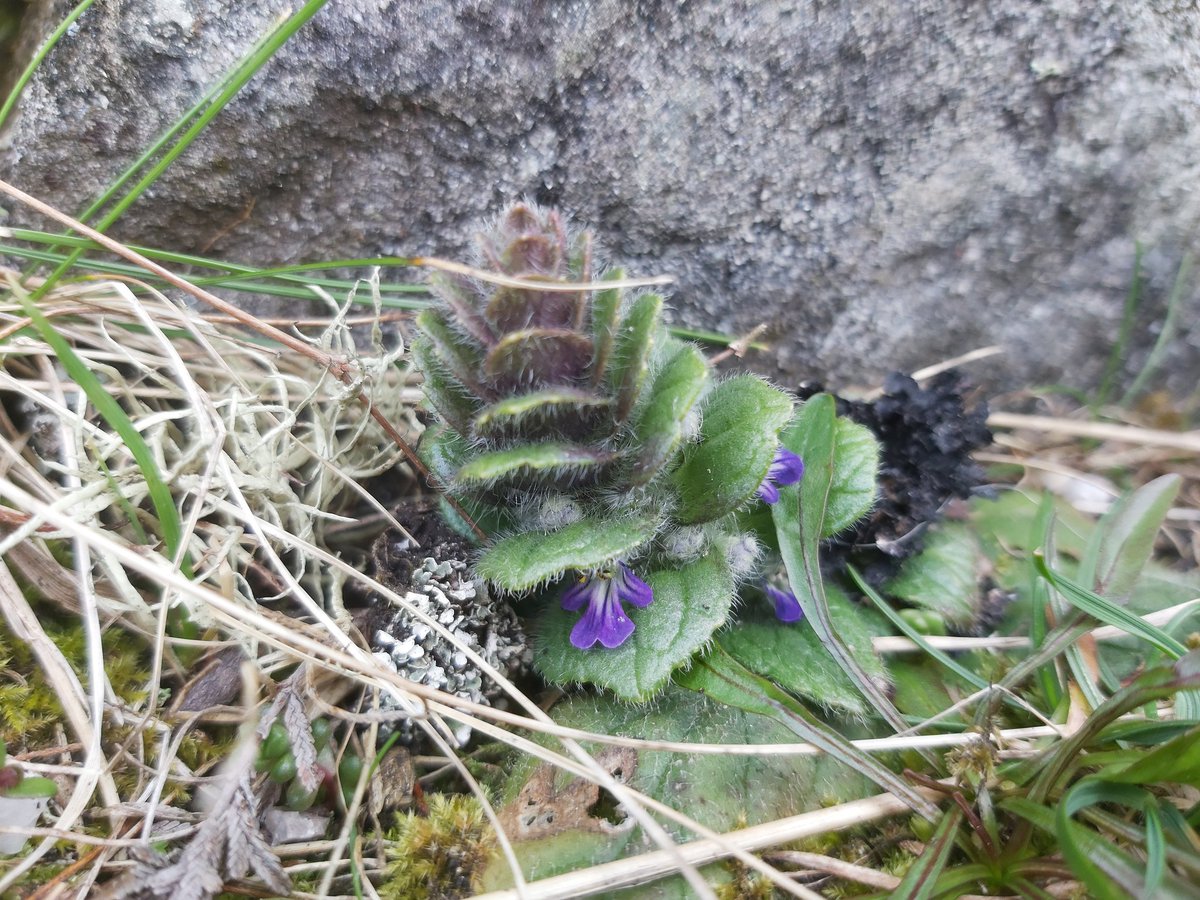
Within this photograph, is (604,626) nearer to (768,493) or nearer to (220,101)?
(768,493)

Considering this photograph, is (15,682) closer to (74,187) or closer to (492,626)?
(492,626)

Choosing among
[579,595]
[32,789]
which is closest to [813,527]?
[579,595]

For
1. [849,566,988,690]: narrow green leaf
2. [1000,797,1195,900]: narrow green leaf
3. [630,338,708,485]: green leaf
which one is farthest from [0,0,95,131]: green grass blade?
[1000,797,1195,900]: narrow green leaf

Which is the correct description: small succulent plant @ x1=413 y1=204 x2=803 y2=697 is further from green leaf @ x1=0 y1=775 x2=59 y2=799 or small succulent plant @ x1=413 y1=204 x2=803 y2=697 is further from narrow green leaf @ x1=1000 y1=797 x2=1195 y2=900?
green leaf @ x1=0 y1=775 x2=59 y2=799

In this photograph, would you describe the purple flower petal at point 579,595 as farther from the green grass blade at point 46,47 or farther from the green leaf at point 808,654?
the green grass blade at point 46,47

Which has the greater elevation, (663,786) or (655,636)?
(655,636)

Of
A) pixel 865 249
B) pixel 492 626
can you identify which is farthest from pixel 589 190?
pixel 492 626
